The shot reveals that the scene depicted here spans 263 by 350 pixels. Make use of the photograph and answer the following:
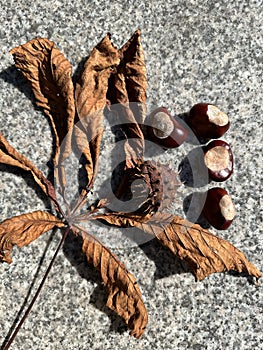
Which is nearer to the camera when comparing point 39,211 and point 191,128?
point 39,211

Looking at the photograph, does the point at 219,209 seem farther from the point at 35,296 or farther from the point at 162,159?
the point at 35,296

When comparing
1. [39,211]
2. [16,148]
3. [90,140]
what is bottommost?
[39,211]

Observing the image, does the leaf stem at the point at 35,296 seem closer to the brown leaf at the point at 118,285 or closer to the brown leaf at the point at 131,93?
the brown leaf at the point at 118,285

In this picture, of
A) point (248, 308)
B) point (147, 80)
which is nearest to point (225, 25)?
point (147, 80)

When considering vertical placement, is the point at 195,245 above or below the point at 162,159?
below

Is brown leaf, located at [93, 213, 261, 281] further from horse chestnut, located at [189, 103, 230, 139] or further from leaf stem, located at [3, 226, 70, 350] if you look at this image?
horse chestnut, located at [189, 103, 230, 139]

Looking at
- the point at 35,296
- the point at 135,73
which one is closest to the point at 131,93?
the point at 135,73

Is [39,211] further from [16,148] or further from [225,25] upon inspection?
[225,25]
